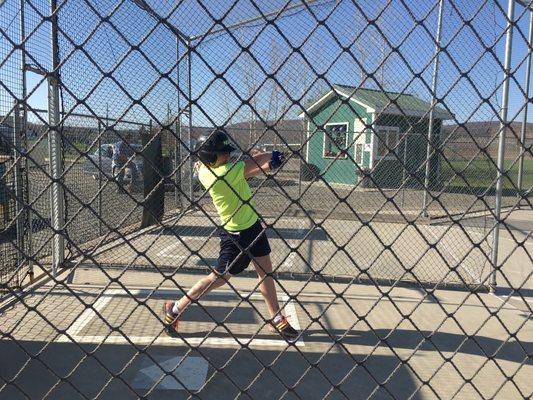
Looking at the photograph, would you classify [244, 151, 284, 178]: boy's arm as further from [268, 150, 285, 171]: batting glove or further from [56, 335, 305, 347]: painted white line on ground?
[56, 335, 305, 347]: painted white line on ground

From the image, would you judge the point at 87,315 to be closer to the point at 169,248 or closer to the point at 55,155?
the point at 55,155

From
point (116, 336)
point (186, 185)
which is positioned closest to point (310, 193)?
point (186, 185)

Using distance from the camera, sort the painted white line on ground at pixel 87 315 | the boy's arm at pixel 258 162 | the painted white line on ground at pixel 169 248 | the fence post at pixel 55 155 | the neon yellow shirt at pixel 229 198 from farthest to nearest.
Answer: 1. the painted white line on ground at pixel 169 248
2. the fence post at pixel 55 155
3. the painted white line on ground at pixel 87 315
4. the neon yellow shirt at pixel 229 198
5. the boy's arm at pixel 258 162

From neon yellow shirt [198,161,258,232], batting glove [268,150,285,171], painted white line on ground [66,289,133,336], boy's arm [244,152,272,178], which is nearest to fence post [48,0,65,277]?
painted white line on ground [66,289,133,336]

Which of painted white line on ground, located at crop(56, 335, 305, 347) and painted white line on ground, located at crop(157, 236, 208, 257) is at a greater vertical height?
painted white line on ground, located at crop(56, 335, 305, 347)

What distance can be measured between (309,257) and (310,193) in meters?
6.20

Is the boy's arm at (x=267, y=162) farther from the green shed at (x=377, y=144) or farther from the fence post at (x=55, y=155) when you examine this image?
the green shed at (x=377, y=144)

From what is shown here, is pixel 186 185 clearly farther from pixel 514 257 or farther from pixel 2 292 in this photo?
pixel 514 257

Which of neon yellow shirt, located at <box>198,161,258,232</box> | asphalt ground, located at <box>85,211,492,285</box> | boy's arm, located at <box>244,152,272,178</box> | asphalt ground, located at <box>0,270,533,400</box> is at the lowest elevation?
asphalt ground, located at <box>85,211,492,285</box>

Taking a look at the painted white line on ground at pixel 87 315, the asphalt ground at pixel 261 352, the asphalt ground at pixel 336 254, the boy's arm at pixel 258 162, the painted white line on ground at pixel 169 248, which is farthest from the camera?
the painted white line on ground at pixel 169 248

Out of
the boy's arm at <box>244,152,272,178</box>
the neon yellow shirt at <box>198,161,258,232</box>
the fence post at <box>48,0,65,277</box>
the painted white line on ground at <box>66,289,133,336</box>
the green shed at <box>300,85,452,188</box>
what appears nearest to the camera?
the boy's arm at <box>244,152,272,178</box>

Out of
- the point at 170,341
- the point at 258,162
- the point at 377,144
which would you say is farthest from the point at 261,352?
the point at 377,144

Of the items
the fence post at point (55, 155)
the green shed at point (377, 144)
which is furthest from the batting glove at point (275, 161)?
the green shed at point (377, 144)

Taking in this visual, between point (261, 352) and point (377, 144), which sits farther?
point (377, 144)
